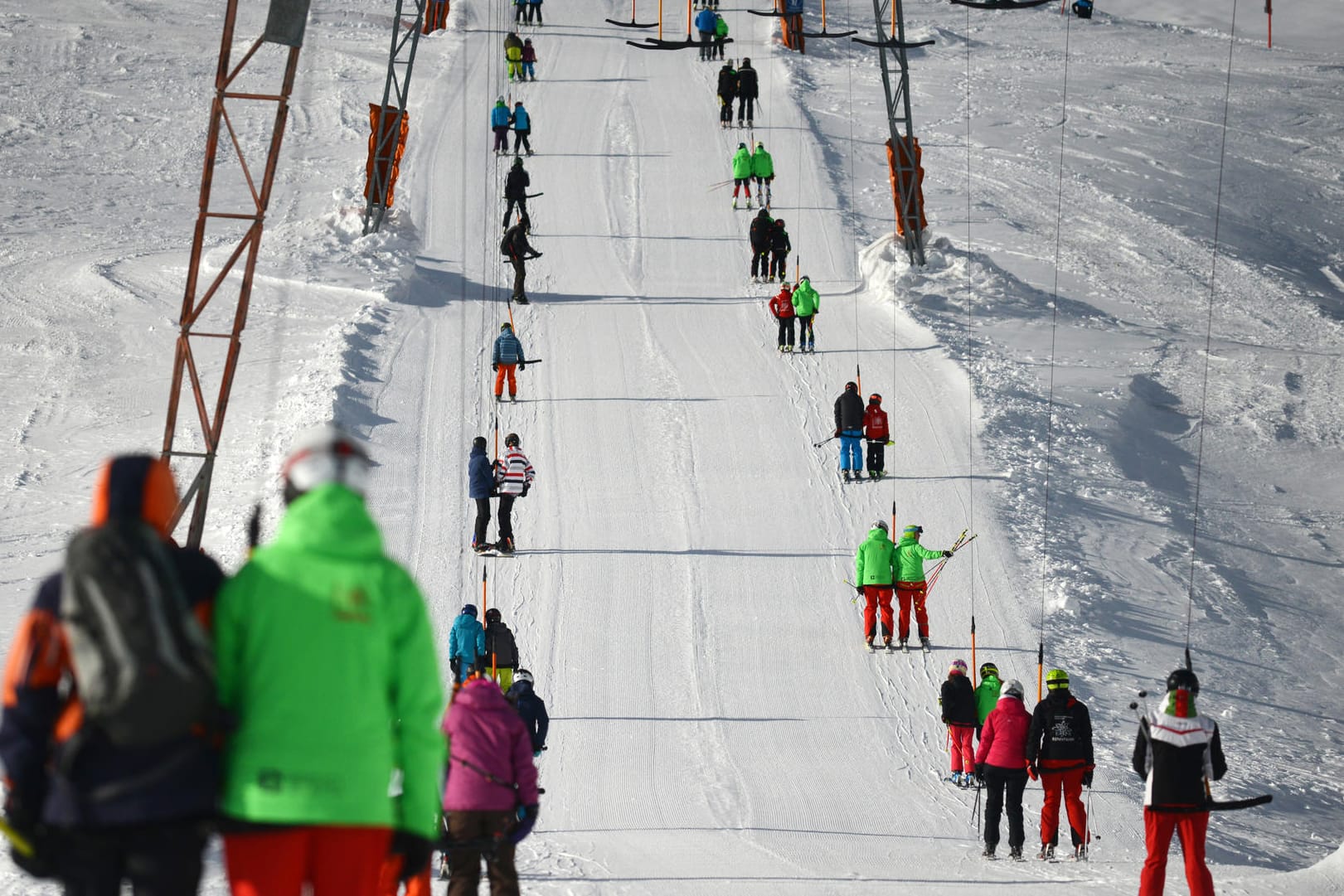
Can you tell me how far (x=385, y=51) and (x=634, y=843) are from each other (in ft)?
123

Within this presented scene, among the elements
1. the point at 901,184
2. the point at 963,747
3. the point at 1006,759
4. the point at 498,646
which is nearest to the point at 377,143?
the point at 901,184

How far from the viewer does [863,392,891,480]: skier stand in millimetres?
19250

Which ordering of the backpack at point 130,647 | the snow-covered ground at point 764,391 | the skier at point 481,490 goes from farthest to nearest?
the skier at point 481,490
the snow-covered ground at point 764,391
the backpack at point 130,647

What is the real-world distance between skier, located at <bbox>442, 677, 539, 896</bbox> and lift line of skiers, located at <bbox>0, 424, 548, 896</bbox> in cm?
246

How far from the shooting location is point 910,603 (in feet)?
50.8

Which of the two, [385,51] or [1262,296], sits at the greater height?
[385,51]

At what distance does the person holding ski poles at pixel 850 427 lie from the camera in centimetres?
1905

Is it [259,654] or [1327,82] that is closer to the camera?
[259,654]

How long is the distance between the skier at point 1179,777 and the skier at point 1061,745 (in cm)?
234

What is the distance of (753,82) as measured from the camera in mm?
33812

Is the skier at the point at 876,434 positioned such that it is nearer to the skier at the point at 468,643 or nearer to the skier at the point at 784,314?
the skier at the point at 784,314

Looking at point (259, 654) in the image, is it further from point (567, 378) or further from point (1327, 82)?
point (1327, 82)

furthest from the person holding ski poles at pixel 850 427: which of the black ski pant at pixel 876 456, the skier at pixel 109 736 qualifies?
the skier at pixel 109 736

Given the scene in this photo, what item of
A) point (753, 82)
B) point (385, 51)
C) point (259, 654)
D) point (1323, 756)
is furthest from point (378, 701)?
point (385, 51)
